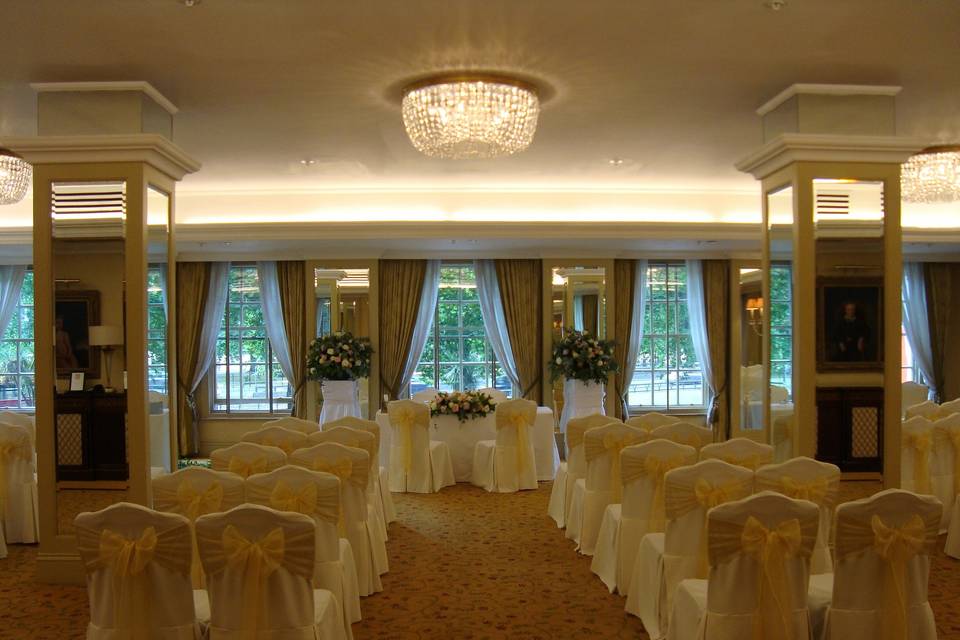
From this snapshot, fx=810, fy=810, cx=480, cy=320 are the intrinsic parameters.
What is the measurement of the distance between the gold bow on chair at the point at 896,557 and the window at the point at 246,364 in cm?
965

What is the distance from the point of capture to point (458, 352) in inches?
475

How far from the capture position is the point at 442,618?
470 centimetres

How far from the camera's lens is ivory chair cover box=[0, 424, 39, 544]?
6480 millimetres

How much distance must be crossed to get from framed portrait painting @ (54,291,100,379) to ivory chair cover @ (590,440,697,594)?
3575 millimetres

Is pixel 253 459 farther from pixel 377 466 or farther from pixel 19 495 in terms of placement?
pixel 19 495

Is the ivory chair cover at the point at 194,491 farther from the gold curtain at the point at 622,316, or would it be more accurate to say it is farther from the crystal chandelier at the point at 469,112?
the gold curtain at the point at 622,316

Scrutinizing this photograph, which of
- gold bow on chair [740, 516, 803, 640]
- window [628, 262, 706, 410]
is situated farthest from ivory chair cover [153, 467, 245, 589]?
window [628, 262, 706, 410]

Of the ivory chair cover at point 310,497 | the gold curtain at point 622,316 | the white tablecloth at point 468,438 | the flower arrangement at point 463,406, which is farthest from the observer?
the gold curtain at point 622,316

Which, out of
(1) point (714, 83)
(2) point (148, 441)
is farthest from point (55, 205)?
(1) point (714, 83)

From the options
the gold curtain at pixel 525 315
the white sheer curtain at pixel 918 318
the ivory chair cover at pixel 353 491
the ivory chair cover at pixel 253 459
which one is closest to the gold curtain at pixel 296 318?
the gold curtain at pixel 525 315

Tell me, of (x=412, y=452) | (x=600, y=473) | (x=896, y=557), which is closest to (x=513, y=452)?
(x=412, y=452)

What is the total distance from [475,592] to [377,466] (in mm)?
1687

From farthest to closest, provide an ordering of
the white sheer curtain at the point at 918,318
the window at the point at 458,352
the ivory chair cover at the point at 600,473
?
1. the white sheer curtain at the point at 918,318
2. the window at the point at 458,352
3. the ivory chair cover at the point at 600,473

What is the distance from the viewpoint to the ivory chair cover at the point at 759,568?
331cm
